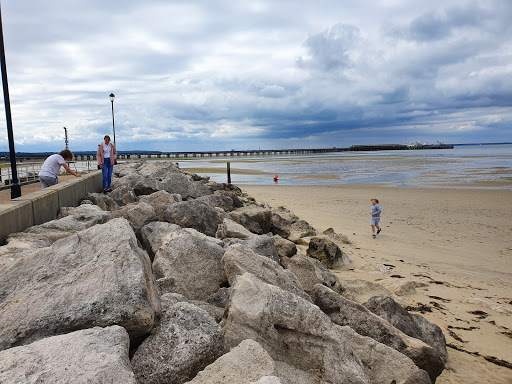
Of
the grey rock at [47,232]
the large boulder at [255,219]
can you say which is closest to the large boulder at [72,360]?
the grey rock at [47,232]

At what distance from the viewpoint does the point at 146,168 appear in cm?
1644

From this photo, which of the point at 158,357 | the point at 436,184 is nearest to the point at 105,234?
the point at 158,357

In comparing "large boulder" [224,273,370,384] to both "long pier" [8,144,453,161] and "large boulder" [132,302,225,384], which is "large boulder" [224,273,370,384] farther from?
"long pier" [8,144,453,161]

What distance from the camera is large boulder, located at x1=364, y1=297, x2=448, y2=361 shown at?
187 inches

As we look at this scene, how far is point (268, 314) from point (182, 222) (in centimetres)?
371

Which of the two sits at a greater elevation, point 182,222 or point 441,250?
point 182,222

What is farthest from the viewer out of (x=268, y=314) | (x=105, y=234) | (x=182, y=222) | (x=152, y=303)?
(x=182, y=222)

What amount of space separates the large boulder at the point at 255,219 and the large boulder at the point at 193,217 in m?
1.24

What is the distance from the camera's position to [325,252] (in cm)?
823

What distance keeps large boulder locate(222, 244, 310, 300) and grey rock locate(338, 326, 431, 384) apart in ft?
2.68

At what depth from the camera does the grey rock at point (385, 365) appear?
11.6 feet

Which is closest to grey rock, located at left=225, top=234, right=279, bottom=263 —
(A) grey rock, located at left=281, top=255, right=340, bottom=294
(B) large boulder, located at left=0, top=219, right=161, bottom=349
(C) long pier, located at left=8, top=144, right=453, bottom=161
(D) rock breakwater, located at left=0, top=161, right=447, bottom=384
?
(A) grey rock, located at left=281, top=255, right=340, bottom=294

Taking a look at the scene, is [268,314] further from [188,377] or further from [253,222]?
[253,222]

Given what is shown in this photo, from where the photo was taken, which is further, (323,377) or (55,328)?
(323,377)
